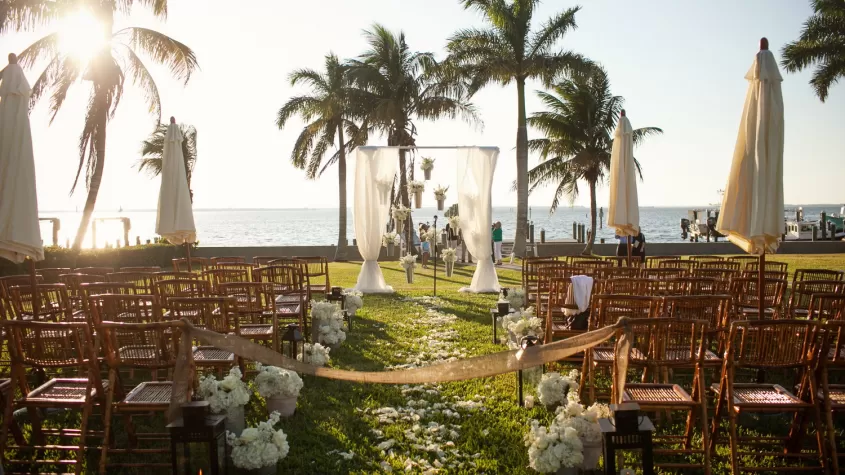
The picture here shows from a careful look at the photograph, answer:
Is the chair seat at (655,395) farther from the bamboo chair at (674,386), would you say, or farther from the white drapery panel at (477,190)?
the white drapery panel at (477,190)

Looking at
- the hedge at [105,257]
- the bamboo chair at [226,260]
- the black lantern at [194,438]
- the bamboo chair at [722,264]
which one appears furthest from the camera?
the hedge at [105,257]

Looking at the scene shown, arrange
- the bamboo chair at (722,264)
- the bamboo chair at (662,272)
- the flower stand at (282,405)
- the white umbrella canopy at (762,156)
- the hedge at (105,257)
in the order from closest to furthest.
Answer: the white umbrella canopy at (762,156)
the flower stand at (282,405)
the bamboo chair at (662,272)
the bamboo chair at (722,264)
the hedge at (105,257)

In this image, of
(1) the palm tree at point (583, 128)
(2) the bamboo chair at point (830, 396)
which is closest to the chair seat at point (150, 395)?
(2) the bamboo chair at point (830, 396)

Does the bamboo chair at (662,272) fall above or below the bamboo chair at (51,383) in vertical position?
above

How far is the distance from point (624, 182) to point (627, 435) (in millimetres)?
6980

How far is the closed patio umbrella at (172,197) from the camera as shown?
9.31 metres

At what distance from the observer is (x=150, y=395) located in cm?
456

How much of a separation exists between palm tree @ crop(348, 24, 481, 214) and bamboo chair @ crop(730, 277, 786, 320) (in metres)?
16.5

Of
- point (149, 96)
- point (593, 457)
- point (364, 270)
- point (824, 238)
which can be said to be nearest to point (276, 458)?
point (593, 457)

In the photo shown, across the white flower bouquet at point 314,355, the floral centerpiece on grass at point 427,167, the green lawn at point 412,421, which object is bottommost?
the green lawn at point 412,421

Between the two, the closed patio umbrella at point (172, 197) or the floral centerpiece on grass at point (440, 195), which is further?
the floral centerpiece on grass at point (440, 195)

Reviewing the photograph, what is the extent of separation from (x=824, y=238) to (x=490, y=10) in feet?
75.0

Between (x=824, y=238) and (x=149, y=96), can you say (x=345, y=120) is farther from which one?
(x=824, y=238)

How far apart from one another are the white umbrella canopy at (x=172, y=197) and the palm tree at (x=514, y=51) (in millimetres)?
14620
